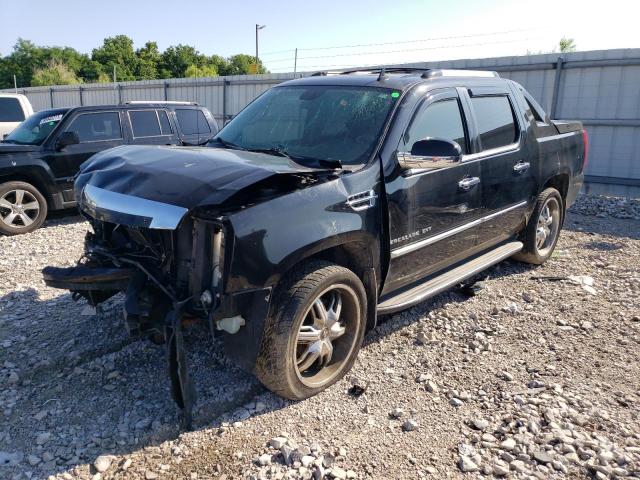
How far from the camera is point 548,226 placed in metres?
5.82

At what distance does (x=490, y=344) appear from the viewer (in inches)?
155

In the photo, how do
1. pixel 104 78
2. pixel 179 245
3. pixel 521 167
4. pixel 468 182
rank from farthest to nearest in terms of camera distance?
pixel 104 78 → pixel 521 167 → pixel 468 182 → pixel 179 245

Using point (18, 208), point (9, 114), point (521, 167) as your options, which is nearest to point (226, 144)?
point (521, 167)

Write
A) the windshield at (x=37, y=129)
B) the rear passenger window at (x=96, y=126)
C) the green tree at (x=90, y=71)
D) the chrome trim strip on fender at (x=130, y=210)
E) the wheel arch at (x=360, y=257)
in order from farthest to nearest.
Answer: the green tree at (x=90, y=71) → the rear passenger window at (x=96, y=126) → the windshield at (x=37, y=129) → the wheel arch at (x=360, y=257) → the chrome trim strip on fender at (x=130, y=210)

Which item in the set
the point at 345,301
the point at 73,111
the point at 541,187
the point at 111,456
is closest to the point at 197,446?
the point at 111,456

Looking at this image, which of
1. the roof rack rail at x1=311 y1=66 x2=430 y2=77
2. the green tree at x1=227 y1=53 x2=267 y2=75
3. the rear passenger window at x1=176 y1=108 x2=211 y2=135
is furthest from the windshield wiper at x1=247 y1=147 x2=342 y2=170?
the green tree at x1=227 y1=53 x2=267 y2=75

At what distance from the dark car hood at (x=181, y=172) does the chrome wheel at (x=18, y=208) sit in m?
4.66

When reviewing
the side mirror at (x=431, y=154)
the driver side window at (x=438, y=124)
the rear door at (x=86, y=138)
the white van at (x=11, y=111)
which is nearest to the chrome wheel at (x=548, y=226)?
the driver side window at (x=438, y=124)

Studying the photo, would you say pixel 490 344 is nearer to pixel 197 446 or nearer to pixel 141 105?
pixel 197 446

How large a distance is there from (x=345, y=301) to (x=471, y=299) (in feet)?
6.47

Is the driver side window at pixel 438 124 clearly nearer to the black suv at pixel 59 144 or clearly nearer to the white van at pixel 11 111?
the black suv at pixel 59 144

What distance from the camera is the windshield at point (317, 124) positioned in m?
3.54

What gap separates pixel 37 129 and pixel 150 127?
1667mm

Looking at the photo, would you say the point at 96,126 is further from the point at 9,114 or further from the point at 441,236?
the point at 441,236
